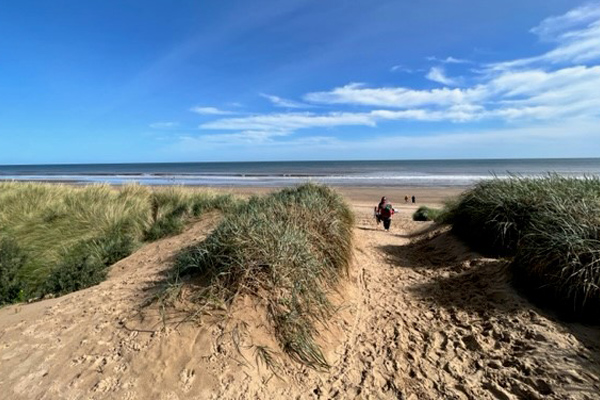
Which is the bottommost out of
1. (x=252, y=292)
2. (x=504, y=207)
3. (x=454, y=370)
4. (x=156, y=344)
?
(x=454, y=370)

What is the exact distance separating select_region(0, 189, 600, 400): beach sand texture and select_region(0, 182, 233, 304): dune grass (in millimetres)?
1838

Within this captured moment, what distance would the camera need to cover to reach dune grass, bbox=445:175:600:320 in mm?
4055

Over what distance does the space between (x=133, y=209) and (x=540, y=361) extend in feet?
37.0

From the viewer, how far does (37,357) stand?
360cm

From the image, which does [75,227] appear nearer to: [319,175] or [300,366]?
[300,366]

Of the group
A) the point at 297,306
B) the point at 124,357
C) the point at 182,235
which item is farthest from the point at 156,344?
the point at 182,235

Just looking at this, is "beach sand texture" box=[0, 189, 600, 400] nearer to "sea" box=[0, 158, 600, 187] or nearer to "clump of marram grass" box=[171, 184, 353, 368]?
"clump of marram grass" box=[171, 184, 353, 368]

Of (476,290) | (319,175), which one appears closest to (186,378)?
(476,290)

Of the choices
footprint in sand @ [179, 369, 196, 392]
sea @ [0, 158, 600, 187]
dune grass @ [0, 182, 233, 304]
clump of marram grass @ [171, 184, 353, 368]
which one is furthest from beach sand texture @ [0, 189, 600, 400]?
sea @ [0, 158, 600, 187]

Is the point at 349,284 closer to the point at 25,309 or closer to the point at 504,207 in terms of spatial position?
the point at 504,207

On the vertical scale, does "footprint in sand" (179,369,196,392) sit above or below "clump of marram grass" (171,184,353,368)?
below

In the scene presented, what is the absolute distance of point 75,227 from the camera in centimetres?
1020

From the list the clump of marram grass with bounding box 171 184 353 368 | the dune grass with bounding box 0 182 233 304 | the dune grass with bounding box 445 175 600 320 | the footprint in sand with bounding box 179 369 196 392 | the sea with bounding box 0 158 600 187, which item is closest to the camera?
the footprint in sand with bounding box 179 369 196 392

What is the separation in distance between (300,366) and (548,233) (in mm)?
3743
